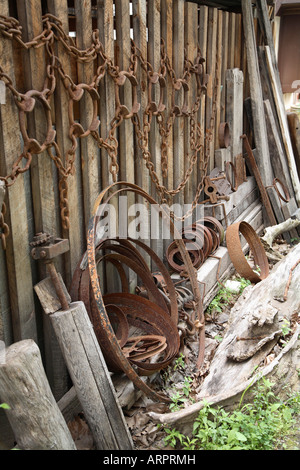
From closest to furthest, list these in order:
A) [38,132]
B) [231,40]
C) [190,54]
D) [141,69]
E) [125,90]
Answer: [38,132] → [125,90] → [141,69] → [190,54] → [231,40]

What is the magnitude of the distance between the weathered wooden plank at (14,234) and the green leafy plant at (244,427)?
3.82 feet

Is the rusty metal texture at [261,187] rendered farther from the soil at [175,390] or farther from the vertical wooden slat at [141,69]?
the vertical wooden slat at [141,69]

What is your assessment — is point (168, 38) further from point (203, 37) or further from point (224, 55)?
point (224, 55)

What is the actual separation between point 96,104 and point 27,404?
2233 mm

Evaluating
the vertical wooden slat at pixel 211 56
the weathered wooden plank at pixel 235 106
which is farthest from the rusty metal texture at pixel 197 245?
the weathered wooden plank at pixel 235 106

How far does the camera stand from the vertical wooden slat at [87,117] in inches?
137

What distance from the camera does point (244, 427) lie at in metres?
2.87

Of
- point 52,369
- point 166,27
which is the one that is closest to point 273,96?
point 166,27

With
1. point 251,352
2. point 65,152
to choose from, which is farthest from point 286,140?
point 65,152

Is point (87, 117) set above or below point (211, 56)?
below

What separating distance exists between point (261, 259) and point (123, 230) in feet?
6.14

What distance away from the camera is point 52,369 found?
347 centimetres

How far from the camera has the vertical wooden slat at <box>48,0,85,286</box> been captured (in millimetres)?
3231

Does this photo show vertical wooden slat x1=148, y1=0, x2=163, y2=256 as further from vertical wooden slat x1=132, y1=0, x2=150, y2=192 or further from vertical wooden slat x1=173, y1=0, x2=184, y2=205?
vertical wooden slat x1=173, y1=0, x2=184, y2=205
